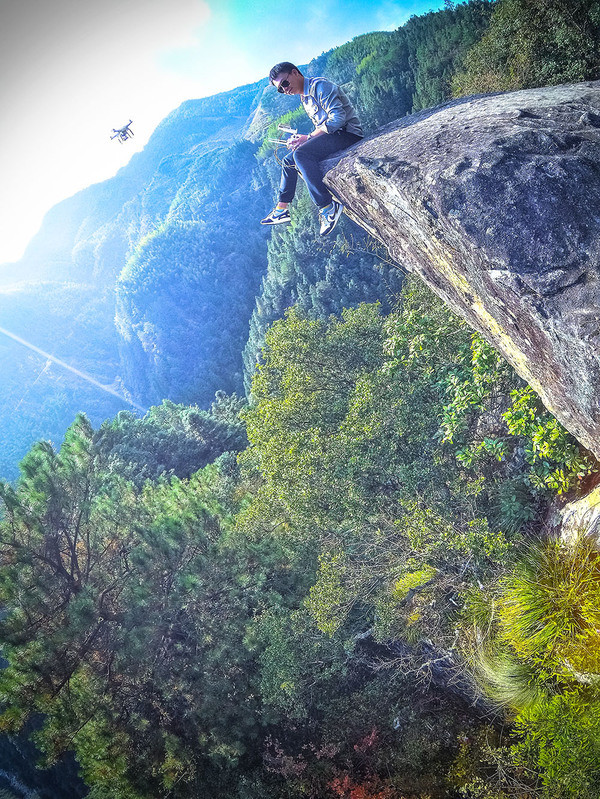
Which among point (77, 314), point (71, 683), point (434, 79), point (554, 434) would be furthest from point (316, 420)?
point (77, 314)

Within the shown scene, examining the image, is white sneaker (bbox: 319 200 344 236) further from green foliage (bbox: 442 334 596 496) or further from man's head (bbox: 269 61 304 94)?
green foliage (bbox: 442 334 596 496)

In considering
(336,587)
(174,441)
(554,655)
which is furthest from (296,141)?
(174,441)

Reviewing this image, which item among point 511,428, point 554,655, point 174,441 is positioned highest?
point 511,428

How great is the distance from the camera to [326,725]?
13.6 m

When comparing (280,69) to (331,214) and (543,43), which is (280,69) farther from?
(543,43)

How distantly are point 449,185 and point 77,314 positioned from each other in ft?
424

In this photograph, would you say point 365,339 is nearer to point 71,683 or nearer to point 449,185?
point 449,185

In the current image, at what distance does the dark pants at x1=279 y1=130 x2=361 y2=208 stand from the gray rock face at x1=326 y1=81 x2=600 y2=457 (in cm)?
150

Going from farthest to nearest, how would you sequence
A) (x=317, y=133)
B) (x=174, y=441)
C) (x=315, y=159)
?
(x=174, y=441) < (x=315, y=159) < (x=317, y=133)

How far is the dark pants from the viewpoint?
7383 millimetres

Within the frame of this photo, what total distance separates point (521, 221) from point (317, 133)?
14.7 feet

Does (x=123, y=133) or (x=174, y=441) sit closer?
(x=123, y=133)

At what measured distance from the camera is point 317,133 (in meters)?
7.41

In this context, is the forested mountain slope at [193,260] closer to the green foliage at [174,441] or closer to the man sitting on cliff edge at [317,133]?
the green foliage at [174,441]
